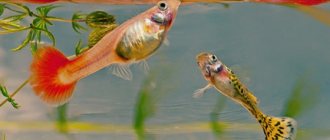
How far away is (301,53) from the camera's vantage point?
140 cm

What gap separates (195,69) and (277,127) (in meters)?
0.17

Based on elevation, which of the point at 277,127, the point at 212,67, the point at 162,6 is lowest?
the point at 277,127

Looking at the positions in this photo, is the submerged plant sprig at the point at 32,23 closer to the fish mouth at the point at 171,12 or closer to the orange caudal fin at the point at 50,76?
the orange caudal fin at the point at 50,76

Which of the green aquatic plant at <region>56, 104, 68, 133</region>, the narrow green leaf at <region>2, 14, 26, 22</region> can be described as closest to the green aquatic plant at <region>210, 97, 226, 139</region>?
the green aquatic plant at <region>56, 104, 68, 133</region>

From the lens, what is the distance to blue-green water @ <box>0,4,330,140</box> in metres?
1.38

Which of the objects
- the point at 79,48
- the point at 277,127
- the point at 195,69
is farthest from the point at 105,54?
the point at 277,127

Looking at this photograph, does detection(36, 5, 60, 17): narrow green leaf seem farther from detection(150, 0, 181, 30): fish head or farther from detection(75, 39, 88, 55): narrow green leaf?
detection(150, 0, 181, 30): fish head

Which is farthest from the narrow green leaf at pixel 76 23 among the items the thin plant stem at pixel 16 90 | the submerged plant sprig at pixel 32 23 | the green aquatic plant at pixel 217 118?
the green aquatic plant at pixel 217 118

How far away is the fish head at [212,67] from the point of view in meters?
1.37

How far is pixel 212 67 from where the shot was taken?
1371 mm

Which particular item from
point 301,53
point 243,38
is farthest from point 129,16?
point 301,53

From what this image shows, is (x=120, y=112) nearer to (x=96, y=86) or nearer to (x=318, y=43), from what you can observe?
(x=96, y=86)

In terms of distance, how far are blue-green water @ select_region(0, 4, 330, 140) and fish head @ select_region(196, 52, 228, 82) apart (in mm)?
13

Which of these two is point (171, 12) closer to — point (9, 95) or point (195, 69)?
point (195, 69)
